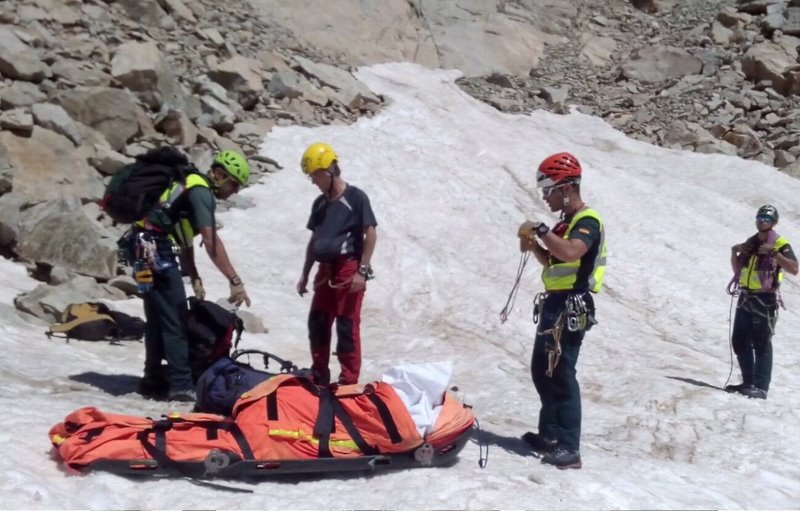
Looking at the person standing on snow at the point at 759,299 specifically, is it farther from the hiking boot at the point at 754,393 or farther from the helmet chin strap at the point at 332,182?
the helmet chin strap at the point at 332,182

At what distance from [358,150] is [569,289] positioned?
10.5 m

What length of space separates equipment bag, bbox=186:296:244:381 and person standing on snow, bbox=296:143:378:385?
2.30 ft

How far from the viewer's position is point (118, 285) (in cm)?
973

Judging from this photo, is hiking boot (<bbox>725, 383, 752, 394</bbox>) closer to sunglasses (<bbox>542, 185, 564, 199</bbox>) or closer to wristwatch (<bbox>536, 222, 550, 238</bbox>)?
sunglasses (<bbox>542, 185, 564, 199</bbox>)

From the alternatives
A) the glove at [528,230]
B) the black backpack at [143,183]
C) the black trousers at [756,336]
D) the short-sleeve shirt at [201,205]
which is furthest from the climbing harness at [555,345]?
the black trousers at [756,336]

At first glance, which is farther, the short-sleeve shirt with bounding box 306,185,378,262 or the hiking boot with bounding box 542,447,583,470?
the short-sleeve shirt with bounding box 306,185,378,262

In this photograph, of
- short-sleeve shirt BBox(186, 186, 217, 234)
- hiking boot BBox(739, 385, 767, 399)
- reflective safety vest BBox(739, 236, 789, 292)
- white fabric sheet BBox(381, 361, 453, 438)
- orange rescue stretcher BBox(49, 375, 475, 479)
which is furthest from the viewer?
reflective safety vest BBox(739, 236, 789, 292)

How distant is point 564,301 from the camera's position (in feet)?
18.7

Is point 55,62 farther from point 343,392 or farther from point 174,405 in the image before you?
point 343,392

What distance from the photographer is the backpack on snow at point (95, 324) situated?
8.07 metres

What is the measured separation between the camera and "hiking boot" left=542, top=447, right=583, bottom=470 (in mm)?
5465

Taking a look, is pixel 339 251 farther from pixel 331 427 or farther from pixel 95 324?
pixel 95 324

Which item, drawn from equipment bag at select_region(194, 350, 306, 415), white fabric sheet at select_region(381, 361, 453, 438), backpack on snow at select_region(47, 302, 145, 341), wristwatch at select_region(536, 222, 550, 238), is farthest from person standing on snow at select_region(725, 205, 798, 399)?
backpack on snow at select_region(47, 302, 145, 341)

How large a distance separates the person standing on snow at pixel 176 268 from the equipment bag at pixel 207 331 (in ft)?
0.25
